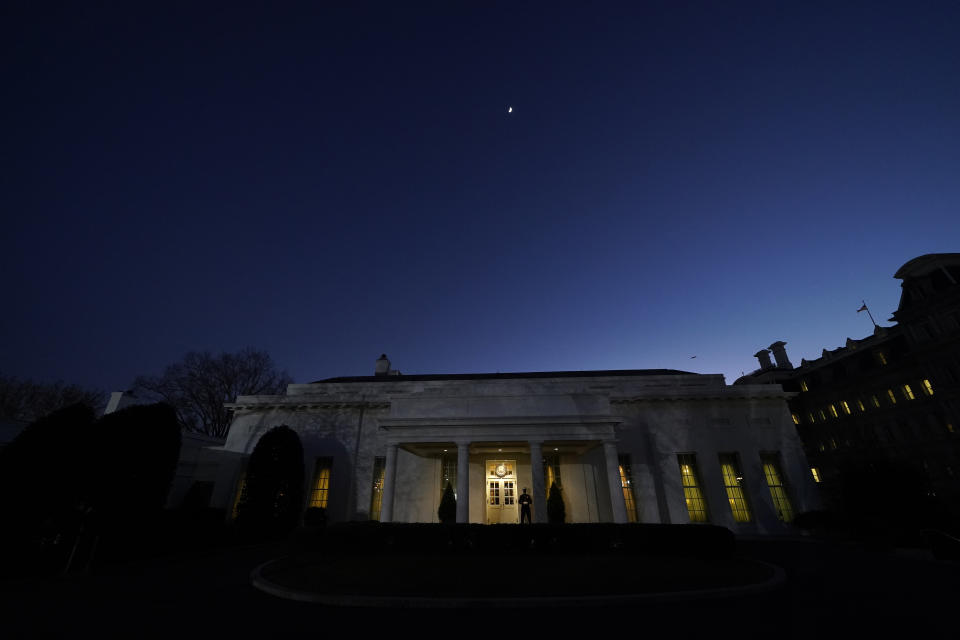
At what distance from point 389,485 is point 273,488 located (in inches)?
248

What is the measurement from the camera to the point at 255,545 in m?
16.7

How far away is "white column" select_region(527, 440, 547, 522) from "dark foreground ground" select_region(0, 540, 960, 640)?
5544 millimetres

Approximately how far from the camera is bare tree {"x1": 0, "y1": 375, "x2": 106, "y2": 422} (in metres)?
31.5

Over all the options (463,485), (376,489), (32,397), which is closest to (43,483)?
(376,489)

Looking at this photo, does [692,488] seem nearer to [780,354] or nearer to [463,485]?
[463,485]

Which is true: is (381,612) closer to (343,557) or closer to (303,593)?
(303,593)

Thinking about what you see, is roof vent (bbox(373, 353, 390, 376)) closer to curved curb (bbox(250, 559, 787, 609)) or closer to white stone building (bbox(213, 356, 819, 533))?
white stone building (bbox(213, 356, 819, 533))

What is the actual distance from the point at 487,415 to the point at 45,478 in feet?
47.2

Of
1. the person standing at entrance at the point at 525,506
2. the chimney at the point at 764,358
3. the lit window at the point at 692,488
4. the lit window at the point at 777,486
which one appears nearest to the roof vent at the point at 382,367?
the person standing at entrance at the point at 525,506

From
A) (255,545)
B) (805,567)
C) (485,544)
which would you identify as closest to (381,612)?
(485,544)

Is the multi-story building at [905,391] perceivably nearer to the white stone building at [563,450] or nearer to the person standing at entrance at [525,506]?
the white stone building at [563,450]

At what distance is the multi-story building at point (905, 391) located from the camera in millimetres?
29000

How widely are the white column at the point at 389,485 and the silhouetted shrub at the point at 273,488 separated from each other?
5449 mm

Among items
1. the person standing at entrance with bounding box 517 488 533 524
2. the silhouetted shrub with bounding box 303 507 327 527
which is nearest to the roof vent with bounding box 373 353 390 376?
the silhouetted shrub with bounding box 303 507 327 527
